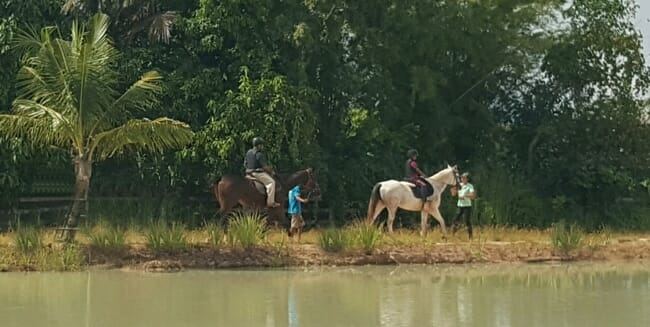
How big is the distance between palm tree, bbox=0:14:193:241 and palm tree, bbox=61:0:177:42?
3858mm

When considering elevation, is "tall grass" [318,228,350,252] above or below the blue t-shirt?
below

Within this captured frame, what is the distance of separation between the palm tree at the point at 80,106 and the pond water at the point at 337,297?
276cm

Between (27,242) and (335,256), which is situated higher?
(27,242)

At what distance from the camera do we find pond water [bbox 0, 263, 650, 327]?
37.5 feet

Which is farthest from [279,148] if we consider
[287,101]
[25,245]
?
[25,245]

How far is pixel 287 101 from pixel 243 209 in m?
2.82

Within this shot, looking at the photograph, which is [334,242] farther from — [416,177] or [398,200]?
[416,177]

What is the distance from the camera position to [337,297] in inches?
529

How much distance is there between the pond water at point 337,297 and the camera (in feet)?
37.5

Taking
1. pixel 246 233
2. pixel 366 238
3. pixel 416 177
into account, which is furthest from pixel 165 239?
pixel 416 177

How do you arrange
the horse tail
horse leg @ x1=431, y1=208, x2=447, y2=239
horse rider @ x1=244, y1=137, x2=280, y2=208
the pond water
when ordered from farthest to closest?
the horse tail, horse leg @ x1=431, y1=208, x2=447, y2=239, horse rider @ x1=244, y1=137, x2=280, y2=208, the pond water

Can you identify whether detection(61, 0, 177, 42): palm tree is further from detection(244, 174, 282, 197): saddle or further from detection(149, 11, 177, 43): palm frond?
detection(244, 174, 282, 197): saddle

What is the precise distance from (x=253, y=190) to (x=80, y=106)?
436cm

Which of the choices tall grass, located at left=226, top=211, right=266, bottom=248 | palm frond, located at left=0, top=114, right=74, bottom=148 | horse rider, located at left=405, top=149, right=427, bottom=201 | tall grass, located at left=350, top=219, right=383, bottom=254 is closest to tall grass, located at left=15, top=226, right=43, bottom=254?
palm frond, located at left=0, top=114, right=74, bottom=148
